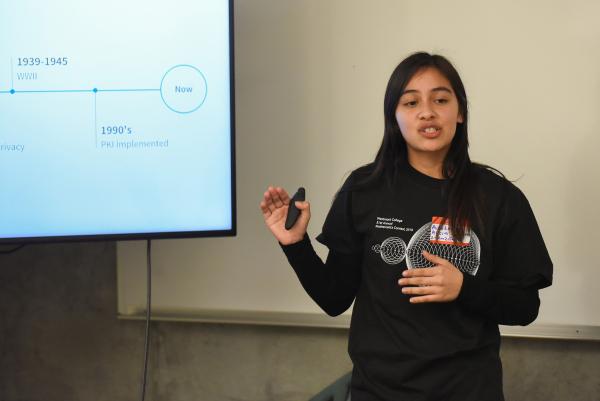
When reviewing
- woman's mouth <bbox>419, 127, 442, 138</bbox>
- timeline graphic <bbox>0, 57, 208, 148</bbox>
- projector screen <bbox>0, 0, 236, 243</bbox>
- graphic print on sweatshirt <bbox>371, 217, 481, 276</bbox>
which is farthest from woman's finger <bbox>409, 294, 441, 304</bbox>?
timeline graphic <bbox>0, 57, 208, 148</bbox>

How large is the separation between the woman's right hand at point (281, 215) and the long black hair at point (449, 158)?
0.49 feet

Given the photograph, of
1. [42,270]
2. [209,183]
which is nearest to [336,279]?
[209,183]

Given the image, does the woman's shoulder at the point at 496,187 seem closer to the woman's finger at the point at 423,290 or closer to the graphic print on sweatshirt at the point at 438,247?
the graphic print on sweatshirt at the point at 438,247

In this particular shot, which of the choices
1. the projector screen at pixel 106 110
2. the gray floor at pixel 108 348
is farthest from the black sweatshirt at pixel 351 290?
the gray floor at pixel 108 348

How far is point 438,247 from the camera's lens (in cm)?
129

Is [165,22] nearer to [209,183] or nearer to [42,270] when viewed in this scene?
[209,183]

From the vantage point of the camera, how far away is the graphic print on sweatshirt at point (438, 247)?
50.6 inches

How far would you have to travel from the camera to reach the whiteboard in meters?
1.83

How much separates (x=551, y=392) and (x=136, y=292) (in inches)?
54.6

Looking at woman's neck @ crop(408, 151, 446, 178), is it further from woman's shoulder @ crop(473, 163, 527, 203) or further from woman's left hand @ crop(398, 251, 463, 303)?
woman's left hand @ crop(398, 251, 463, 303)

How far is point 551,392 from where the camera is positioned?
6.37ft

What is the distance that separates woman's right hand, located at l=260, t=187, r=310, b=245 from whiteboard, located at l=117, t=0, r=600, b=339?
2.08 feet

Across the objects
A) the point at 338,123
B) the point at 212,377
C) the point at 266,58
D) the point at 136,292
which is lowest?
the point at 212,377

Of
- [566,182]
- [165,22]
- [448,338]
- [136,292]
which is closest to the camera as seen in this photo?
[448,338]
